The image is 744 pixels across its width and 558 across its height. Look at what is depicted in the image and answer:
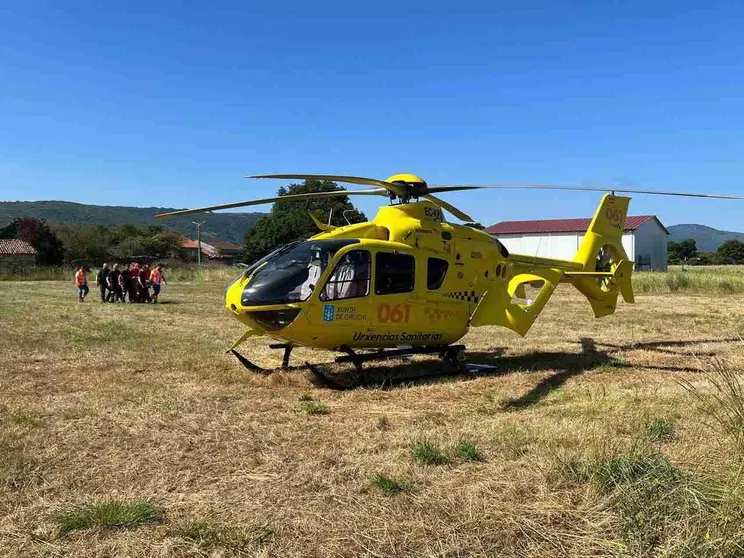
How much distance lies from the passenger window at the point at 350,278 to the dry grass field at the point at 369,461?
145 centimetres

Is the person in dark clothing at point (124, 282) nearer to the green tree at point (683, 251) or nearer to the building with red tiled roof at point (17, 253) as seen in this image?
the building with red tiled roof at point (17, 253)

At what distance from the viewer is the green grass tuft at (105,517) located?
3.87 m

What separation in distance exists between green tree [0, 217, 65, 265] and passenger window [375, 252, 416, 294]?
6761cm

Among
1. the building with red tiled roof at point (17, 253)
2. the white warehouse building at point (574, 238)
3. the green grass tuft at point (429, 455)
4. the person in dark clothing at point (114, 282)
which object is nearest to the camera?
the green grass tuft at point (429, 455)

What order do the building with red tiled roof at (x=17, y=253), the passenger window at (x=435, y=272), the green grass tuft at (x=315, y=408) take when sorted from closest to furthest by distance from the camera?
the green grass tuft at (x=315, y=408) < the passenger window at (x=435, y=272) < the building with red tiled roof at (x=17, y=253)

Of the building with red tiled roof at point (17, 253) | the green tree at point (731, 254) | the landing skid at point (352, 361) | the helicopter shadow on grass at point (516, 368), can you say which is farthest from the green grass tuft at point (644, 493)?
the green tree at point (731, 254)

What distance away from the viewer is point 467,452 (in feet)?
17.3

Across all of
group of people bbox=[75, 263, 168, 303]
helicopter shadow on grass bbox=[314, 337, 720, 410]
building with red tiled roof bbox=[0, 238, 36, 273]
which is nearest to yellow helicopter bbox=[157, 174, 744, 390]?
helicopter shadow on grass bbox=[314, 337, 720, 410]

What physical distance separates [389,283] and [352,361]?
4.65 feet

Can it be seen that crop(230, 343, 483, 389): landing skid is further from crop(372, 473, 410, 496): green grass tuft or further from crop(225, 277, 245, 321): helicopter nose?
crop(372, 473, 410, 496): green grass tuft

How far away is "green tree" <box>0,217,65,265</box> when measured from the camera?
6650 cm

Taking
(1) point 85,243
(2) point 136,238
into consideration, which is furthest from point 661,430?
(2) point 136,238

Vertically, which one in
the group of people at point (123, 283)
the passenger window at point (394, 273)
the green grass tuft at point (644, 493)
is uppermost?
the passenger window at point (394, 273)

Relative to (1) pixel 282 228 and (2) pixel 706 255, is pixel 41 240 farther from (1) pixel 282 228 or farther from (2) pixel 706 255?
(2) pixel 706 255
